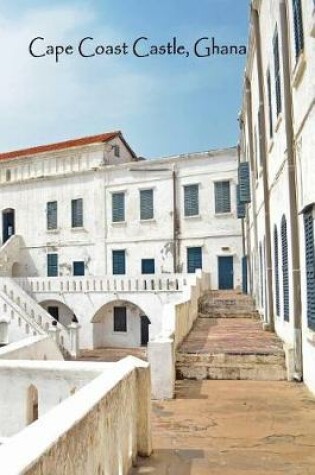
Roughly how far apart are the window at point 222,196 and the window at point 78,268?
966cm

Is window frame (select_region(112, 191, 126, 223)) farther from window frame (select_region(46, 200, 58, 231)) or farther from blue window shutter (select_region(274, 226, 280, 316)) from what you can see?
blue window shutter (select_region(274, 226, 280, 316))

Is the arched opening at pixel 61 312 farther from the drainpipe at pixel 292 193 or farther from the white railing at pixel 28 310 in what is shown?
the drainpipe at pixel 292 193

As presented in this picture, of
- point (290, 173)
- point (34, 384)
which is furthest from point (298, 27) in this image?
point (34, 384)

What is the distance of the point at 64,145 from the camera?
31.6 metres

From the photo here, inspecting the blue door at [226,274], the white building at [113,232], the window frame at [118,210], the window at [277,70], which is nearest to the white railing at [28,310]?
the white building at [113,232]

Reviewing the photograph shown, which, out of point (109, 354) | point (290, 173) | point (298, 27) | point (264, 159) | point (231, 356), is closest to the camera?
point (298, 27)

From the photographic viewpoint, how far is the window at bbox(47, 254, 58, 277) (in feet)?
95.7

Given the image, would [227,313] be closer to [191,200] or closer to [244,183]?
[244,183]

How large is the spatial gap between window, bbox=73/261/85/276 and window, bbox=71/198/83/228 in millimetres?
2440

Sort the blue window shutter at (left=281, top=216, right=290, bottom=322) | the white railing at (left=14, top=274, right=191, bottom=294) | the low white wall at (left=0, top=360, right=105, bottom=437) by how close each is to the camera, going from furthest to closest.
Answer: the white railing at (left=14, top=274, right=191, bottom=294) < the blue window shutter at (left=281, top=216, right=290, bottom=322) < the low white wall at (left=0, top=360, right=105, bottom=437)

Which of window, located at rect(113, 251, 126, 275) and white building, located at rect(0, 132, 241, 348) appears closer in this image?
white building, located at rect(0, 132, 241, 348)

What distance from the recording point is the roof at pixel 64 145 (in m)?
29.8

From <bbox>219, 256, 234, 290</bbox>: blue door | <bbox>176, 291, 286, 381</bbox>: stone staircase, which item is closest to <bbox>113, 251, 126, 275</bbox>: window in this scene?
<bbox>219, 256, 234, 290</bbox>: blue door

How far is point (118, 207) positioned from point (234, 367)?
801 inches
